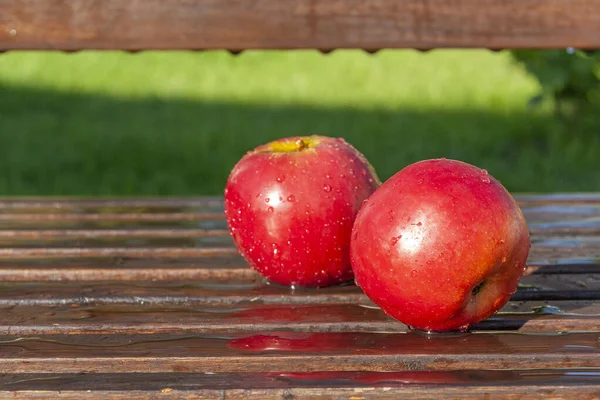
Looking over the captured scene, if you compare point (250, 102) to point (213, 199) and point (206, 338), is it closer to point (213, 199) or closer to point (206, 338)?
point (213, 199)

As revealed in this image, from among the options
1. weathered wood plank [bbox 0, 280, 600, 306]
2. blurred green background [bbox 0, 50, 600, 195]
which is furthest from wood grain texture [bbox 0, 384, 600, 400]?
blurred green background [bbox 0, 50, 600, 195]

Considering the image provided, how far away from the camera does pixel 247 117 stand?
8688 millimetres

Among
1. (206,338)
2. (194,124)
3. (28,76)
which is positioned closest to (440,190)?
(206,338)

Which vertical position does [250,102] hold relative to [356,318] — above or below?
below

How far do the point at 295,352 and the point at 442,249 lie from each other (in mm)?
305

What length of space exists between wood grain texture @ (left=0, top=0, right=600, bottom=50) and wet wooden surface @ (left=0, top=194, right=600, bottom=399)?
52 cm

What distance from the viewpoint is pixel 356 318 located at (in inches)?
66.4

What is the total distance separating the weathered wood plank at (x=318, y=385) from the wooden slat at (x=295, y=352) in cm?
3

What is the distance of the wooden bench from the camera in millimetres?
1381

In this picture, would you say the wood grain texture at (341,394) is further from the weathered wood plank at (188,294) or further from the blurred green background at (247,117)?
the blurred green background at (247,117)

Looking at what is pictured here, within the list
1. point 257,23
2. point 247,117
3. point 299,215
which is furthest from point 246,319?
point 247,117

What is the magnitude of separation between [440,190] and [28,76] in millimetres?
9838

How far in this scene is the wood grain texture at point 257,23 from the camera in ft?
8.07

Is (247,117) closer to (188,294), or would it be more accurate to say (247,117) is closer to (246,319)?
(188,294)
